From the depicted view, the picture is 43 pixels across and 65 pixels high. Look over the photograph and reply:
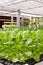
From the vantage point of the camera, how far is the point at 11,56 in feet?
2.59

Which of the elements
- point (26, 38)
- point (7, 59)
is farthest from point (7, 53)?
point (26, 38)

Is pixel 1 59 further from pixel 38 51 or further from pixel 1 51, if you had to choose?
pixel 38 51

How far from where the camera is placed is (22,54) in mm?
773

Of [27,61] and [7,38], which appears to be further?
[7,38]

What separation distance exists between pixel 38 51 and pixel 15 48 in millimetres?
132

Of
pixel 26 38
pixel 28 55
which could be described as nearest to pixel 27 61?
pixel 28 55

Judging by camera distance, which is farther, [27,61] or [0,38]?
[0,38]

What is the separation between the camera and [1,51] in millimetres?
844

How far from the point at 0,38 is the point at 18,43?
0.42ft

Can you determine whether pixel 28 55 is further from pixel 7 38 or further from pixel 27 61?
pixel 7 38

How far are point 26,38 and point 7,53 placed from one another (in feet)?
0.43

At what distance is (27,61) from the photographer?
30.4 inches

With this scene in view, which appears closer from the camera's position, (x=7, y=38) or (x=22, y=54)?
(x=22, y=54)

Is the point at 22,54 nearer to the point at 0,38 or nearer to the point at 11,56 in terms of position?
the point at 11,56
